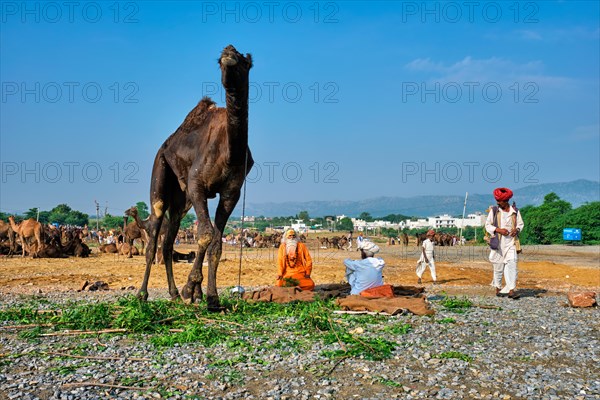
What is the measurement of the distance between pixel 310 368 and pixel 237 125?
12.4 ft

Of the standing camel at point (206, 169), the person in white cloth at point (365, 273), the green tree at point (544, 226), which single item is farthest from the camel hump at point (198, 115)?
the green tree at point (544, 226)

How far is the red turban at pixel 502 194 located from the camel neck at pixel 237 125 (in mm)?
6143

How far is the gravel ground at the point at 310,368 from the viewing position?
4840 millimetres

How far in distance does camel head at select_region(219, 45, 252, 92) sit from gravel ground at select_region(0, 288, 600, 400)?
10.5ft

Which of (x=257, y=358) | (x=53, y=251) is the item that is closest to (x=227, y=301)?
(x=257, y=358)

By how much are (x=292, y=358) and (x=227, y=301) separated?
318cm

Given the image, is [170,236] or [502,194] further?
[502,194]

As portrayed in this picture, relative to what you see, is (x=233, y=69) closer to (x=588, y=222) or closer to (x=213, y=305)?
(x=213, y=305)

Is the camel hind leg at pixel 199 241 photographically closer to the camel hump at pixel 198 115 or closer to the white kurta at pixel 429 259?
Result: the camel hump at pixel 198 115

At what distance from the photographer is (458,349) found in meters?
6.47

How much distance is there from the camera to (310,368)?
18.0ft

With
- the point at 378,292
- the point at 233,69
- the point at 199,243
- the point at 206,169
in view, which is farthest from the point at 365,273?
the point at 233,69

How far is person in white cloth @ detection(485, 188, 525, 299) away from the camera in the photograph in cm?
1191

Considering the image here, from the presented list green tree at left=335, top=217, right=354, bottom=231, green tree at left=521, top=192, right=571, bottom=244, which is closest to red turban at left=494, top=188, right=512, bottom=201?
green tree at left=521, top=192, right=571, bottom=244
